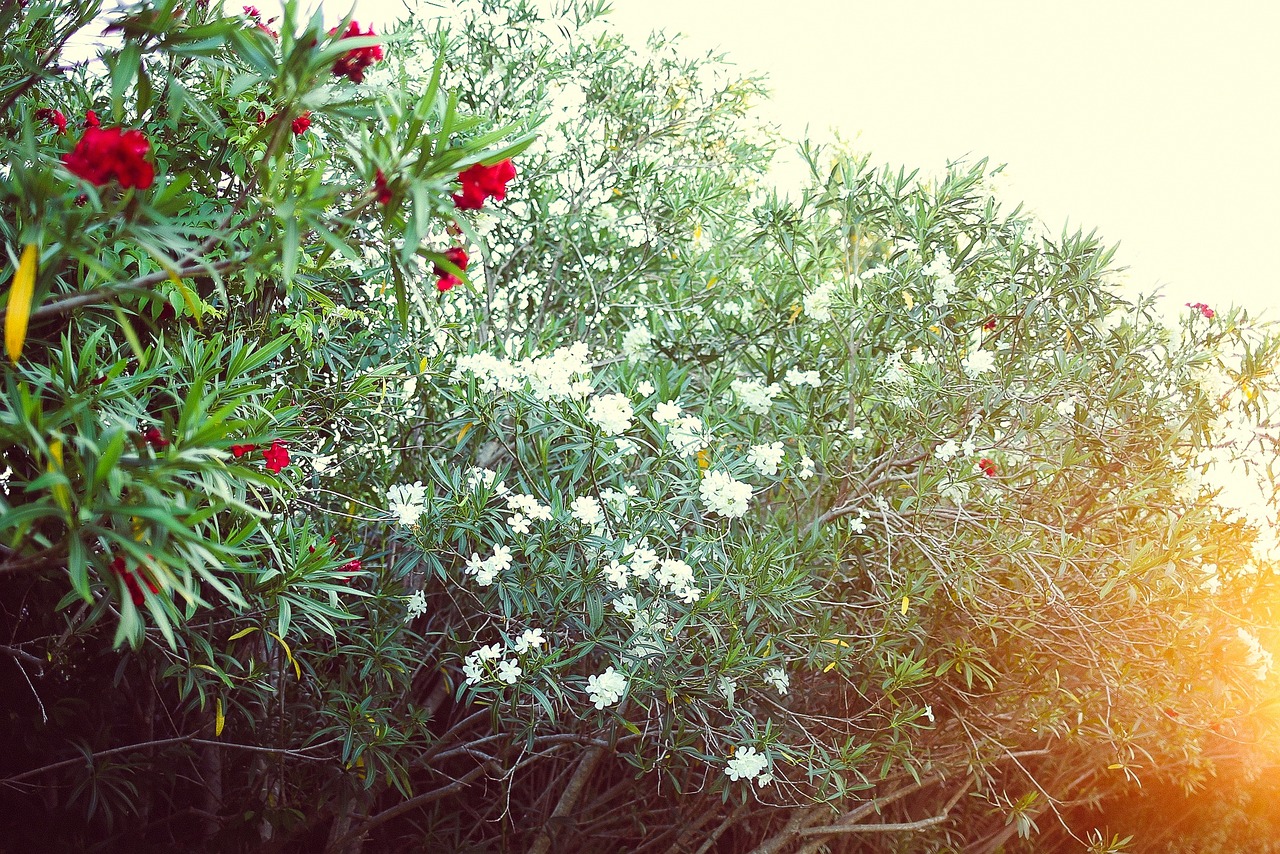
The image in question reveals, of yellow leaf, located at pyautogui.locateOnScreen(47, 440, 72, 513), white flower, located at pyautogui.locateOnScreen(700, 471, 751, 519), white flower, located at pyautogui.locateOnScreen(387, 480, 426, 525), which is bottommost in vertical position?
white flower, located at pyautogui.locateOnScreen(387, 480, 426, 525)

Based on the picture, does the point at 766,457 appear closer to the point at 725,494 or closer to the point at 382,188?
the point at 725,494

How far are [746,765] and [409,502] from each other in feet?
4.15

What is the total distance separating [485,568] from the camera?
2.59 metres

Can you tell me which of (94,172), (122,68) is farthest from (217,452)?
(122,68)

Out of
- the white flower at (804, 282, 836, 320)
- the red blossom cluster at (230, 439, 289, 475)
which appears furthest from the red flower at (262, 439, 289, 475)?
the white flower at (804, 282, 836, 320)

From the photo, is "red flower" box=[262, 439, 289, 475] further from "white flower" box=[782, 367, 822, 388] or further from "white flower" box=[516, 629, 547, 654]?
"white flower" box=[782, 367, 822, 388]

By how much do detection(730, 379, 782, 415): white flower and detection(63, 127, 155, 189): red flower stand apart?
2219 millimetres

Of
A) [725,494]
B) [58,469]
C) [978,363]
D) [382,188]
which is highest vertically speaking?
[382,188]

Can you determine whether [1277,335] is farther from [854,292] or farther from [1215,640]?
[854,292]

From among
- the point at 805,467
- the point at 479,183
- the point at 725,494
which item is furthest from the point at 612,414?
the point at 479,183

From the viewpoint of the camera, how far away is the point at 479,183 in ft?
4.81

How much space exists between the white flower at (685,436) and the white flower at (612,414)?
17 cm

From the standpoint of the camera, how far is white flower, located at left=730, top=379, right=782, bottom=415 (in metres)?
3.17

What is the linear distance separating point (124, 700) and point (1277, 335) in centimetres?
407
